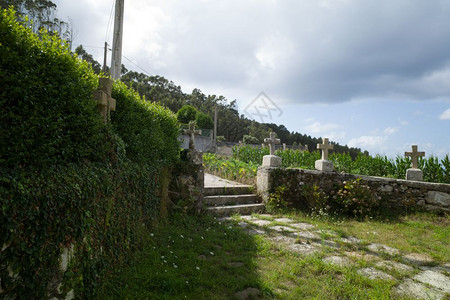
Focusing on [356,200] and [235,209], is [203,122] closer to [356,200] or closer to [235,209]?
[235,209]

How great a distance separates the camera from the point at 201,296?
273 centimetres

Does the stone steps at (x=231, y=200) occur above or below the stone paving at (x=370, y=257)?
above

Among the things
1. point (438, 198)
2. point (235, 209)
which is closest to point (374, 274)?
point (235, 209)

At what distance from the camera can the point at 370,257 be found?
396 centimetres

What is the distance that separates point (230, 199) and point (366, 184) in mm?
3490

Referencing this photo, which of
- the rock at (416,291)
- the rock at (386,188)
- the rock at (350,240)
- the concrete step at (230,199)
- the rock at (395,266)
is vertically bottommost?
the rock at (416,291)

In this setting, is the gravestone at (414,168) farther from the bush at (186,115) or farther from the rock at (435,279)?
the bush at (186,115)

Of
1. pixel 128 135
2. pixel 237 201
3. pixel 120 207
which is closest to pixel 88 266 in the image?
pixel 120 207

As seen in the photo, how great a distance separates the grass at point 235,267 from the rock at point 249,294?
5cm

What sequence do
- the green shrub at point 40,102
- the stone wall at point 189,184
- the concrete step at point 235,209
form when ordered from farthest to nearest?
the concrete step at point 235,209 → the stone wall at point 189,184 → the green shrub at point 40,102

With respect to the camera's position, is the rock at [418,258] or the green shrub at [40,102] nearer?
the green shrub at [40,102]

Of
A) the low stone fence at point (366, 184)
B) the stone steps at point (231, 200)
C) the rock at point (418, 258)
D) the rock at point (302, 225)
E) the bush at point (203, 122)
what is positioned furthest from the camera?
the bush at point (203, 122)

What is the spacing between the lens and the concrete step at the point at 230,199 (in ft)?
21.5

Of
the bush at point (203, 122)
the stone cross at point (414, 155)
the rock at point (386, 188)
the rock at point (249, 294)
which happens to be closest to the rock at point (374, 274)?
the rock at point (249, 294)
